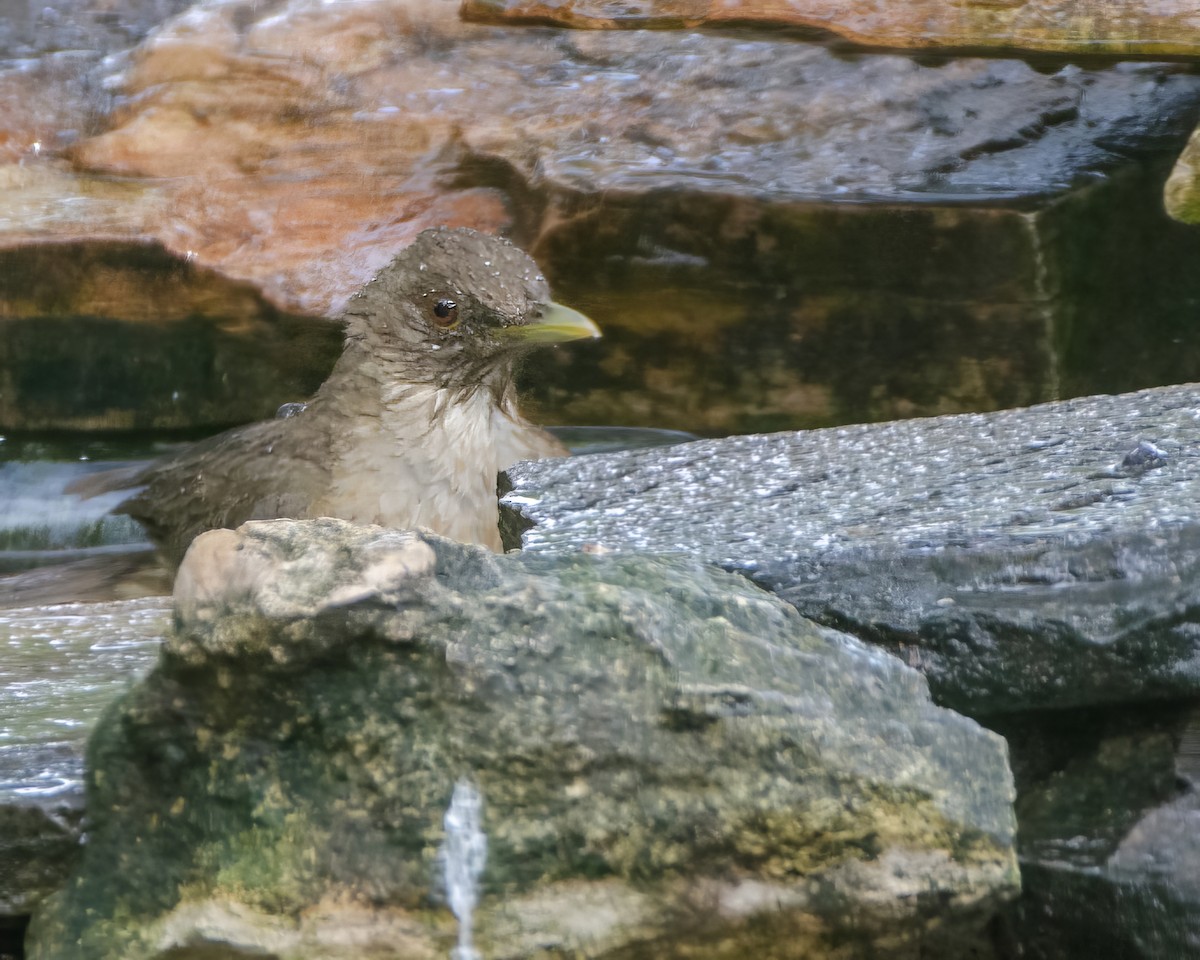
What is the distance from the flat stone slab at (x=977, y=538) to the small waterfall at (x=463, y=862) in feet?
2.24

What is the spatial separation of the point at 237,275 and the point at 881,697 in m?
3.50

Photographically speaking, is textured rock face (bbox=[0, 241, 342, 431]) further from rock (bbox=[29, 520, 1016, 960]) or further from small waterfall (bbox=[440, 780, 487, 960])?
small waterfall (bbox=[440, 780, 487, 960])

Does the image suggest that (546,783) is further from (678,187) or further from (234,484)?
(678,187)

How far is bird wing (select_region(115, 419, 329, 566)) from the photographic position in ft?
15.2

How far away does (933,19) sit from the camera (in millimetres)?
4922

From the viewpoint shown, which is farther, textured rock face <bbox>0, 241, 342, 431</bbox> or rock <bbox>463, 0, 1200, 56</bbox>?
textured rock face <bbox>0, 241, 342, 431</bbox>

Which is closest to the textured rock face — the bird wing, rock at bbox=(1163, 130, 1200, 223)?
the bird wing

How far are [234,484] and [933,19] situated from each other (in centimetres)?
256

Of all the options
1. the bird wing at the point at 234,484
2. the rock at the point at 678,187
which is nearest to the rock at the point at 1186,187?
the rock at the point at 678,187

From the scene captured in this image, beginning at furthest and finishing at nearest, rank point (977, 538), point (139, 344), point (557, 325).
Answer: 1. point (139, 344)
2. point (557, 325)
3. point (977, 538)

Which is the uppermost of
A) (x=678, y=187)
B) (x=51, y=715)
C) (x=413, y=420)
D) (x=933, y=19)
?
(x=933, y=19)

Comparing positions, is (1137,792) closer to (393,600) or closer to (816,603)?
(816,603)

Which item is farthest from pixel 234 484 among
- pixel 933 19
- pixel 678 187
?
pixel 933 19

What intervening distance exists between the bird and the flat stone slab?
128 centimetres
